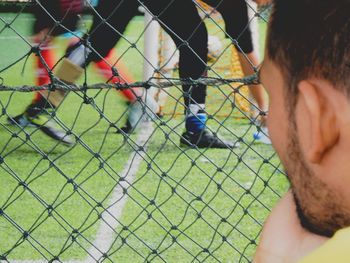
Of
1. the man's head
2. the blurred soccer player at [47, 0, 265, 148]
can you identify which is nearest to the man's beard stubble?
the man's head

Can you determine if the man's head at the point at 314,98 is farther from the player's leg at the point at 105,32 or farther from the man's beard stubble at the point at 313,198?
the player's leg at the point at 105,32

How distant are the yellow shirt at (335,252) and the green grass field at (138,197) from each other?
1407 millimetres

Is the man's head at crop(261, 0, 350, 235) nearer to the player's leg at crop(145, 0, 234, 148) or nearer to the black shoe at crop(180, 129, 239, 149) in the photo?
the player's leg at crop(145, 0, 234, 148)

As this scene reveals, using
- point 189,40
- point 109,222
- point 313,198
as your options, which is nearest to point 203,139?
point 189,40

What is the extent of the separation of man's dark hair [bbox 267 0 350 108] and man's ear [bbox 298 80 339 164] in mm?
11

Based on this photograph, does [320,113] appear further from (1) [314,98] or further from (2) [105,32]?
(2) [105,32]

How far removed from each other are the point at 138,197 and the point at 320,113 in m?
2.22

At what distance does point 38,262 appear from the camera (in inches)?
87.3

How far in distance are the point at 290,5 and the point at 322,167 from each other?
0.51 feet

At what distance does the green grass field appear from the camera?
7.29 feet

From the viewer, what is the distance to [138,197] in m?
2.82

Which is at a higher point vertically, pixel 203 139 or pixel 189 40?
pixel 189 40

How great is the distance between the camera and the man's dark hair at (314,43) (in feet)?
2.08

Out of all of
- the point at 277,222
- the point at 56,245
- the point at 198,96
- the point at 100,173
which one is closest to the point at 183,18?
the point at 198,96
